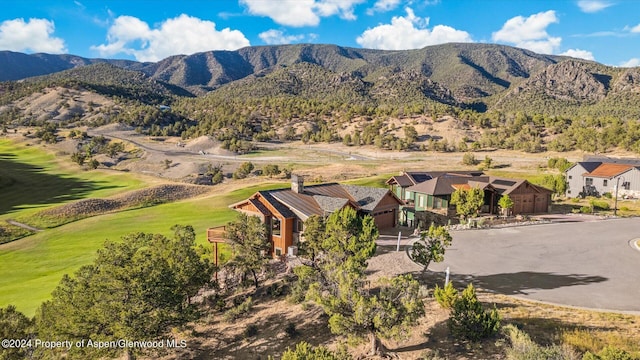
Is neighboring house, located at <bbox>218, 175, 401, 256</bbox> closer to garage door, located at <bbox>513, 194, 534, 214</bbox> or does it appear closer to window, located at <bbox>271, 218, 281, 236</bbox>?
window, located at <bbox>271, 218, 281, 236</bbox>

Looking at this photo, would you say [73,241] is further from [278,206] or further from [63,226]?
[278,206]

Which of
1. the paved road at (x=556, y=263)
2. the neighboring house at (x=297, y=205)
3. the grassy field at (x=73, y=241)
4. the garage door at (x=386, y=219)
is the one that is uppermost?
the neighboring house at (x=297, y=205)

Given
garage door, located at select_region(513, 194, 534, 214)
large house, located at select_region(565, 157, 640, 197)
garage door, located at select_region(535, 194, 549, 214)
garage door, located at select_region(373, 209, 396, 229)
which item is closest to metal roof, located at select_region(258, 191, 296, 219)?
garage door, located at select_region(373, 209, 396, 229)

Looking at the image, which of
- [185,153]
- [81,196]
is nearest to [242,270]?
[81,196]

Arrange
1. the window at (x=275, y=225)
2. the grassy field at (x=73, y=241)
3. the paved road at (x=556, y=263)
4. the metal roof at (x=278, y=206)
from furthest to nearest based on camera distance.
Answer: the window at (x=275, y=225) < the metal roof at (x=278, y=206) < the grassy field at (x=73, y=241) < the paved road at (x=556, y=263)

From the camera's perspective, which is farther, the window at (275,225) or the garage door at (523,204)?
the garage door at (523,204)

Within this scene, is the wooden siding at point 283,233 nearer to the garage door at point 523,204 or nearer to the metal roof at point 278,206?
the metal roof at point 278,206

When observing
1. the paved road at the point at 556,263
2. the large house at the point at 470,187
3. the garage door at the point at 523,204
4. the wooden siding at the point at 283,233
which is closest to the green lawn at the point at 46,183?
the wooden siding at the point at 283,233
